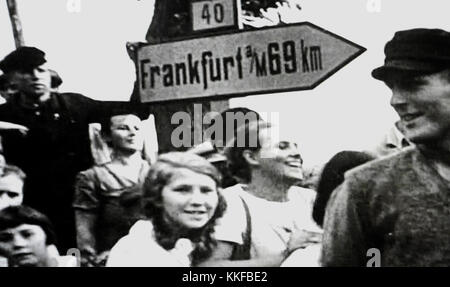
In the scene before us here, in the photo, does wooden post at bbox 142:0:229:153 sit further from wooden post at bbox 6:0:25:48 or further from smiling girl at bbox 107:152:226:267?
wooden post at bbox 6:0:25:48

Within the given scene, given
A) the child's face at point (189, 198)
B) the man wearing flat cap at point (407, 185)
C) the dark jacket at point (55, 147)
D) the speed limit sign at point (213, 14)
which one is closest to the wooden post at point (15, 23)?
the dark jacket at point (55, 147)

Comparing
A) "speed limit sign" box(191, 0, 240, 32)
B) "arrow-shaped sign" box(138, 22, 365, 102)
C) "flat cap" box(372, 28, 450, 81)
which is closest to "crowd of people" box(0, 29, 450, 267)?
"flat cap" box(372, 28, 450, 81)

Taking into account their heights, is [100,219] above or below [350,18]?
below

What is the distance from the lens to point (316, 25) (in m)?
3.54

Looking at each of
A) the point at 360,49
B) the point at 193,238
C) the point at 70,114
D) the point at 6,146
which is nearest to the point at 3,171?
the point at 6,146

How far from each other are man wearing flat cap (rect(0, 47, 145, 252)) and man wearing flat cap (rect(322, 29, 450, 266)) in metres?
1.35

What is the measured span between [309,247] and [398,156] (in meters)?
0.65

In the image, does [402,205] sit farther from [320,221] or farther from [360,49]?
[360,49]

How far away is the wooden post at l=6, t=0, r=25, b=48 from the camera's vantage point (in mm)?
3807

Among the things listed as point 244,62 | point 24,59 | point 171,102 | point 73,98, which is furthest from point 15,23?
point 244,62

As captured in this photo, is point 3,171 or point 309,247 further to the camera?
point 3,171

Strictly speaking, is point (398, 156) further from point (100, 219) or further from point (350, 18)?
point (100, 219)

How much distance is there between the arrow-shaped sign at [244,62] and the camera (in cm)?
352
